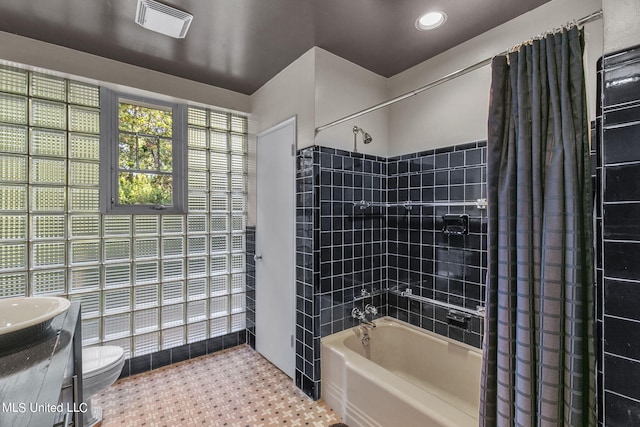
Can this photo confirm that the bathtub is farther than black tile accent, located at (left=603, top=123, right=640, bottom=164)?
Yes

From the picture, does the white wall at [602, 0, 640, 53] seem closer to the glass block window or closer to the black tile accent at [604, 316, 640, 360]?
the black tile accent at [604, 316, 640, 360]

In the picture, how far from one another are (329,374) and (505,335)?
1277 millimetres

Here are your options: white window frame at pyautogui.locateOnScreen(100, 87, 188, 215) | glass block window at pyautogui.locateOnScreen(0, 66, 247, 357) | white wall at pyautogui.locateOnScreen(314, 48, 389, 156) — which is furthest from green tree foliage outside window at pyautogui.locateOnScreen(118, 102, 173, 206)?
white wall at pyautogui.locateOnScreen(314, 48, 389, 156)

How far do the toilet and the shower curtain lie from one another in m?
2.00

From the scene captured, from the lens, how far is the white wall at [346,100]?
6.74ft

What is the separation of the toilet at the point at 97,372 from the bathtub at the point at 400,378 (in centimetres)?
131

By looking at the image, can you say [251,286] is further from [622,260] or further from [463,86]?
[622,260]

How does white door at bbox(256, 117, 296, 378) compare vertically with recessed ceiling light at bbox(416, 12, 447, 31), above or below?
below

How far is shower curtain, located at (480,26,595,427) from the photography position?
92cm

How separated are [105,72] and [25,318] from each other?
1.76 metres

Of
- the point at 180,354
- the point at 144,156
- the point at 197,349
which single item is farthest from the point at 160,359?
the point at 144,156

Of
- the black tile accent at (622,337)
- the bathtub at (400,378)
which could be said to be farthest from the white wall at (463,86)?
the bathtub at (400,378)

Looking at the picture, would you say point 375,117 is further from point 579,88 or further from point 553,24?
point 579,88

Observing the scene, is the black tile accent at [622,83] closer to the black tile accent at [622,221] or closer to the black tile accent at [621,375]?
the black tile accent at [622,221]
